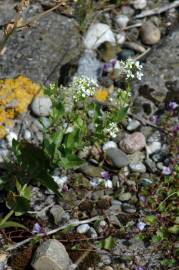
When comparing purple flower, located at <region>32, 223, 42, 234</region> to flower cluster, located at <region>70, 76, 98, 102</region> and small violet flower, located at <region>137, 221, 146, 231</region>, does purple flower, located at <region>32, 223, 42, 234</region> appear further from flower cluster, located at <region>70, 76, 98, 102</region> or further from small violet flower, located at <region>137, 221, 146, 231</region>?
flower cluster, located at <region>70, 76, 98, 102</region>

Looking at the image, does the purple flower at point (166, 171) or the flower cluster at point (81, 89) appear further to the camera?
the purple flower at point (166, 171)

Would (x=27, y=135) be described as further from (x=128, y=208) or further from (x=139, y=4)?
(x=139, y=4)

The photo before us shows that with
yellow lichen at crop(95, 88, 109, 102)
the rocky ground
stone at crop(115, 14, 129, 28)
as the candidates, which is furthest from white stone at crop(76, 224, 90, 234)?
stone at crop(115, 14, 129, 28)

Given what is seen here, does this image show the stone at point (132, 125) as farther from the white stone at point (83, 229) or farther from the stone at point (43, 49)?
the white stone at point (83, 229)

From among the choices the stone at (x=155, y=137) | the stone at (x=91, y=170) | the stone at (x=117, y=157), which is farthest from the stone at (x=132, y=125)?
the stone at (x=91, y=170)

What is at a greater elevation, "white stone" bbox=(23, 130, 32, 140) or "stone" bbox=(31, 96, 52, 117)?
"stone" bbox=(31, 96, 52, 117)

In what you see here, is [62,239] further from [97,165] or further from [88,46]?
[88,46]

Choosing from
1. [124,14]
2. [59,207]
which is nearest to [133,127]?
[59,207]
